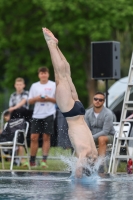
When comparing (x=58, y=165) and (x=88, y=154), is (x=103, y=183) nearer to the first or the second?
(x=88, y=154)

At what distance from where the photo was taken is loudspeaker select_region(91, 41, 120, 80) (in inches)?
614

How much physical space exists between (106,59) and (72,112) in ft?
18.5

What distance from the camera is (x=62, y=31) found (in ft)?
108

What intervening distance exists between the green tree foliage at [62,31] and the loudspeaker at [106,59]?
15.4 metres

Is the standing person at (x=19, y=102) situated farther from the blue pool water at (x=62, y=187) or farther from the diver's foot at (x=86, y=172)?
the diver's foot at (x=86, y=172)

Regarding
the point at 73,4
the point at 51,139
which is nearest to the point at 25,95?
the point at 51,139

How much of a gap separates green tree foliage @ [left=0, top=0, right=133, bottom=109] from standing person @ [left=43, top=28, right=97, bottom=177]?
67.8 ft

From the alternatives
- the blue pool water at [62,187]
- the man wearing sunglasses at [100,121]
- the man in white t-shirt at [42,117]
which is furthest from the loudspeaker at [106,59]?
the blue pool water at [62,187]

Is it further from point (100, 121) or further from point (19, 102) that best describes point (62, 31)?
point (100, 121)

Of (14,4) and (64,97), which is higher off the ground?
(14,4)

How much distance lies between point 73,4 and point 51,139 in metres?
17.3

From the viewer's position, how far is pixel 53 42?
1059cm

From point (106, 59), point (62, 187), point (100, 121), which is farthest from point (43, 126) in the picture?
point (62, 187)

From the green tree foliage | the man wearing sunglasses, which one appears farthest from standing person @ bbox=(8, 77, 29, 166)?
the green tree foliage
